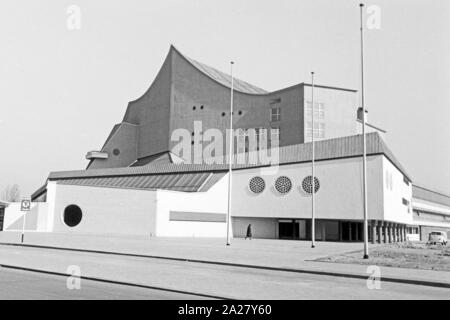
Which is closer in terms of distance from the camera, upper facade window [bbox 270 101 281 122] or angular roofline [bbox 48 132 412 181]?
angular roofline [bbox 48 132 412 181]

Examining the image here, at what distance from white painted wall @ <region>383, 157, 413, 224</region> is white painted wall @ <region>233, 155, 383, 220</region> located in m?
1.20

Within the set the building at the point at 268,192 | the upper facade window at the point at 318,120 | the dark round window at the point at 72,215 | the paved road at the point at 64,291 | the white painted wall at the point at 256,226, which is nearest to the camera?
the paved road at the point at 64,291

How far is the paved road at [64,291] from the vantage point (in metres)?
8.30

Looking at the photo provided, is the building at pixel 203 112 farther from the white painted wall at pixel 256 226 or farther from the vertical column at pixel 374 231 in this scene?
the vertical column at pixel 374 231

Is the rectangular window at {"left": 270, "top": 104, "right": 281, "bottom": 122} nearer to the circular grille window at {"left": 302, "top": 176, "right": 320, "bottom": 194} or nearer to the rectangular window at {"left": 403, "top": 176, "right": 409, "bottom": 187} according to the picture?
the rectangular window at {"left": 403, "top": 176, "right": 409, "bottom": 187}

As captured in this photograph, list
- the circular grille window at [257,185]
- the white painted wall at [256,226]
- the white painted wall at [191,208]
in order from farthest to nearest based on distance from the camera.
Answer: the white painted wall at [256,226]
the circular grille window at [257,185]
the white painted wall at [191,208]

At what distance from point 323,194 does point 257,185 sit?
7278 mm

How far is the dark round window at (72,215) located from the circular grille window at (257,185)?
55.1 feet

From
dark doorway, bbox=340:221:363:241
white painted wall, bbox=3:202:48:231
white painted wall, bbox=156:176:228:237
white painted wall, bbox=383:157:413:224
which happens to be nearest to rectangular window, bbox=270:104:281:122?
white painted wall, bbox=156:176:228:237

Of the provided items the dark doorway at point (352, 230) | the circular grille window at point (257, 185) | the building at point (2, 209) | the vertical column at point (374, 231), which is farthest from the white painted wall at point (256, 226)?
the building at point (2, 209)

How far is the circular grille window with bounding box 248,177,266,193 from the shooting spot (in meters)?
47.6

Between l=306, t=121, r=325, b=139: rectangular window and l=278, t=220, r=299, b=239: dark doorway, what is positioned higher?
l=306, t=121, r=325, b=139: rectangular window
